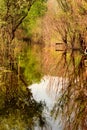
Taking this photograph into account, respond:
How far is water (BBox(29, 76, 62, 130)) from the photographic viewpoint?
39.5 feet

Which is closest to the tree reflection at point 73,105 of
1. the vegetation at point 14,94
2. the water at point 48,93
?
the water at point 48,93

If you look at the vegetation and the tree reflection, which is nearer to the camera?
the tree reflection

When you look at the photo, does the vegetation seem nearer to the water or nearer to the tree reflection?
the water

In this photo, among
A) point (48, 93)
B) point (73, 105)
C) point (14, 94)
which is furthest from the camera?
point (48, 93)

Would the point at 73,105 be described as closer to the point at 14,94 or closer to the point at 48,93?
the point at 14,94

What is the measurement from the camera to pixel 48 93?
685 inches

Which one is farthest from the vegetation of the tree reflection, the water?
the tree reflection

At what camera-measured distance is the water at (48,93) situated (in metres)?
12.0

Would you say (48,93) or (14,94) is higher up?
(14,94)

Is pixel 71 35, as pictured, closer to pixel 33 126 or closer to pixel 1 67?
pixel 1 67

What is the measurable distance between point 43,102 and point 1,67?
9028 millimetres

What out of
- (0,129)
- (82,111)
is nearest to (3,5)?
(82,111)

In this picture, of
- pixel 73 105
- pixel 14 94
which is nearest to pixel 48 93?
pixel 14 94

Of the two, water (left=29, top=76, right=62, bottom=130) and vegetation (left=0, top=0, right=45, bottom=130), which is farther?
vegetation (left=0, top=0, right=45, bottom=130)
